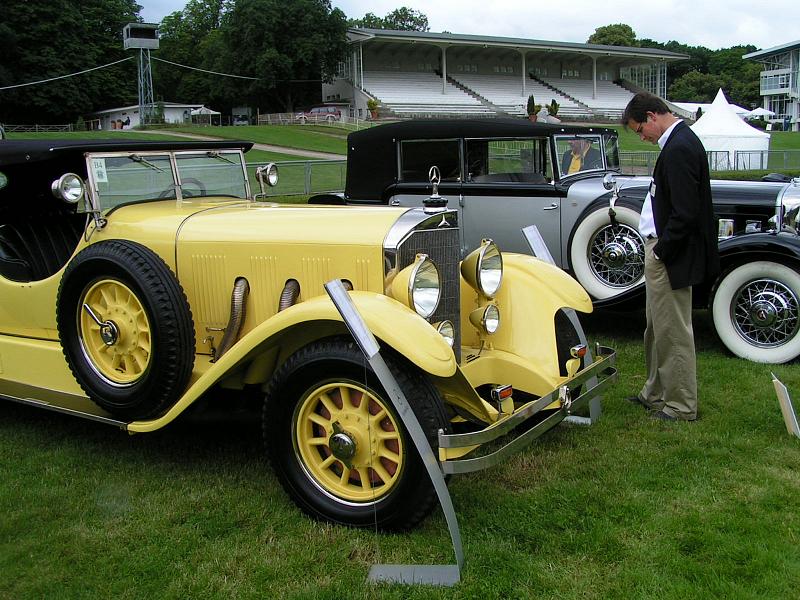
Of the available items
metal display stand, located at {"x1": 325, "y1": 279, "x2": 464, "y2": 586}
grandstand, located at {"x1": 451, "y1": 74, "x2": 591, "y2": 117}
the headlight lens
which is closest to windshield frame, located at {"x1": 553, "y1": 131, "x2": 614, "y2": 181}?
the headlight lens

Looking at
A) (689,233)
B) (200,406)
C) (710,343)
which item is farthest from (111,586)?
(710,343)

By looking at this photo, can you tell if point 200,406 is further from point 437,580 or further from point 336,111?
point 336,111

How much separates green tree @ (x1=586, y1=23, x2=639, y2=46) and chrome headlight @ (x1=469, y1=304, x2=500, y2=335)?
283 ft

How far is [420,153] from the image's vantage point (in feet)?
27.1

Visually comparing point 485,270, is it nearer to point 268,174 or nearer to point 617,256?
point 268,174

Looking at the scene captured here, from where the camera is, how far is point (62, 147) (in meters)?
4.52

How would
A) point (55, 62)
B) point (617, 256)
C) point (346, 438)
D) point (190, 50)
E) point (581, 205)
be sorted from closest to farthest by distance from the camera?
point (346, 438), point (617, 256), point (581, 205), point (55, 62), point (190, 50)

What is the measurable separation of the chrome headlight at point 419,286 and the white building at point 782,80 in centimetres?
8127

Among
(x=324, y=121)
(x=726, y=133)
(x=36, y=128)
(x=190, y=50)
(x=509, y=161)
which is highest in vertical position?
(x=190, y=50)

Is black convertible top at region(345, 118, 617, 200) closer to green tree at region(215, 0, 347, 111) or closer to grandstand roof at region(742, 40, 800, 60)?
green tree at region(215, 0, 347, 111)

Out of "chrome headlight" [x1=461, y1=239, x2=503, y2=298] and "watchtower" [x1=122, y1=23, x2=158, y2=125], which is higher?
"watchtower" [x1=122, y1=23, x2=158, y2=125]

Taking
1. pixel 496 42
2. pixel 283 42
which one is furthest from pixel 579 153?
pixel 283 42

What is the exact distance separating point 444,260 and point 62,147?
2513 millimetres

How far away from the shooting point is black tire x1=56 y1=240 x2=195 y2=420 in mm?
3836
